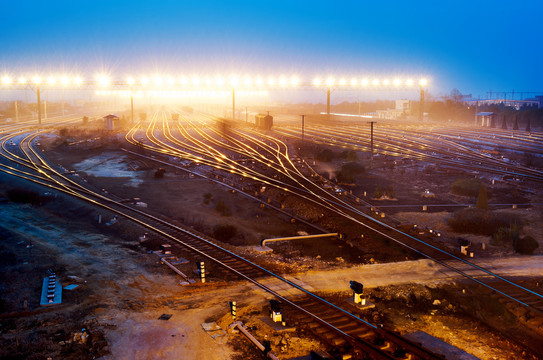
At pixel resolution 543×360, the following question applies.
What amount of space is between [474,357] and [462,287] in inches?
137

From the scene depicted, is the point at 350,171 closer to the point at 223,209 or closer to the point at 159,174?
the point at 159,174

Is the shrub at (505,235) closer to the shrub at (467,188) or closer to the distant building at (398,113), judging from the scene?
the shrub at (467,188)

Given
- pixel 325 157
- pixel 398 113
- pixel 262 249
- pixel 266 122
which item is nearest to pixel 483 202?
pixel 262 249

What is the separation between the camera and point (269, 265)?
1345 centimetres

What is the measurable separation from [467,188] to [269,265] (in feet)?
48.6

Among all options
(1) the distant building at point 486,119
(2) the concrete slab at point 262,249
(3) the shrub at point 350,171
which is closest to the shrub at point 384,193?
(3) the shrub at point 350,171

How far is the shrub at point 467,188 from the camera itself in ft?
77.8

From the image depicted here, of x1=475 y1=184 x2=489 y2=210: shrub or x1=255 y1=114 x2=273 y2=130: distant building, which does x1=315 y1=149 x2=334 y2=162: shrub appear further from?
x1=255 y1=114 x2=273 y2=130: distant building

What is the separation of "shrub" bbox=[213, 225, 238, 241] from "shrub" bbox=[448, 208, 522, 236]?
8264 millimetres

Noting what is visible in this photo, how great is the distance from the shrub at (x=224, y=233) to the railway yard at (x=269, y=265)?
0.07m

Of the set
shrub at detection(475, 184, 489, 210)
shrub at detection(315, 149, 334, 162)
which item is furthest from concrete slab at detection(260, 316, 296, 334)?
shrub at detection(315, 149, 334, 162)

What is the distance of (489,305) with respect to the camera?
433 inches

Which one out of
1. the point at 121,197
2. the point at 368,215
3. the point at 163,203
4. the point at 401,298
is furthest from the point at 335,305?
the point at 121,197

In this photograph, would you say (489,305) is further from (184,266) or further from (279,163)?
(279,163)
